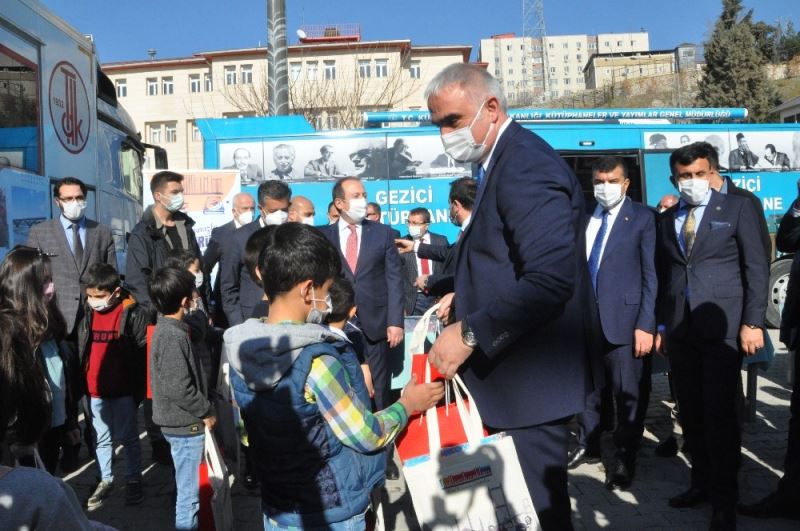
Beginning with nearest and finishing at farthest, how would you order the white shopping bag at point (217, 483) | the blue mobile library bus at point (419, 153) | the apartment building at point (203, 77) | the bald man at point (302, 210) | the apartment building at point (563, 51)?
the white shopping bag at point (217, 483)
the bald man at point (302, 210)
the blue mobile library bus at point (419, 153)
the apartment building at point (203, 77)
the apartment building at point (563, 51)

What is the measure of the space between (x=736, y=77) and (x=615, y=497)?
146 ft

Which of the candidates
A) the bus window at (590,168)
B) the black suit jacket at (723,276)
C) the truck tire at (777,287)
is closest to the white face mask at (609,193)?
the black suit jacket at (723,276)

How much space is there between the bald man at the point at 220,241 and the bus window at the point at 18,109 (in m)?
1.78

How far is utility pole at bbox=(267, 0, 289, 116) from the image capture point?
12016 millimetres

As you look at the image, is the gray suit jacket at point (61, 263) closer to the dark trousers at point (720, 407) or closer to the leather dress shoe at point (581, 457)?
the leather dress shoe at point (581, 457)

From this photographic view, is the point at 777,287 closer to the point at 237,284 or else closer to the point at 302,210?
the point at 302,210

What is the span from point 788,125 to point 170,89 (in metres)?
48.9

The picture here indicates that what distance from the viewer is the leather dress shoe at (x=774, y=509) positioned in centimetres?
404

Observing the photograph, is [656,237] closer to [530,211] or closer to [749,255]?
[749,255]

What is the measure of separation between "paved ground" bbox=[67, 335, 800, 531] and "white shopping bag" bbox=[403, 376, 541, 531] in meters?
2.02

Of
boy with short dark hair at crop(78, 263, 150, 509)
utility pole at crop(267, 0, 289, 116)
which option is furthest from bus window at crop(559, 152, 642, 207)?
boy with short dark hair at crop(78, 263, 150, 509)

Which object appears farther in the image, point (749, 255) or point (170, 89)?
point (170, 89)

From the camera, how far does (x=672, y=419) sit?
6.51m

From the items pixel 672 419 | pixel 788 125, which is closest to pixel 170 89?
pixel 788 125
